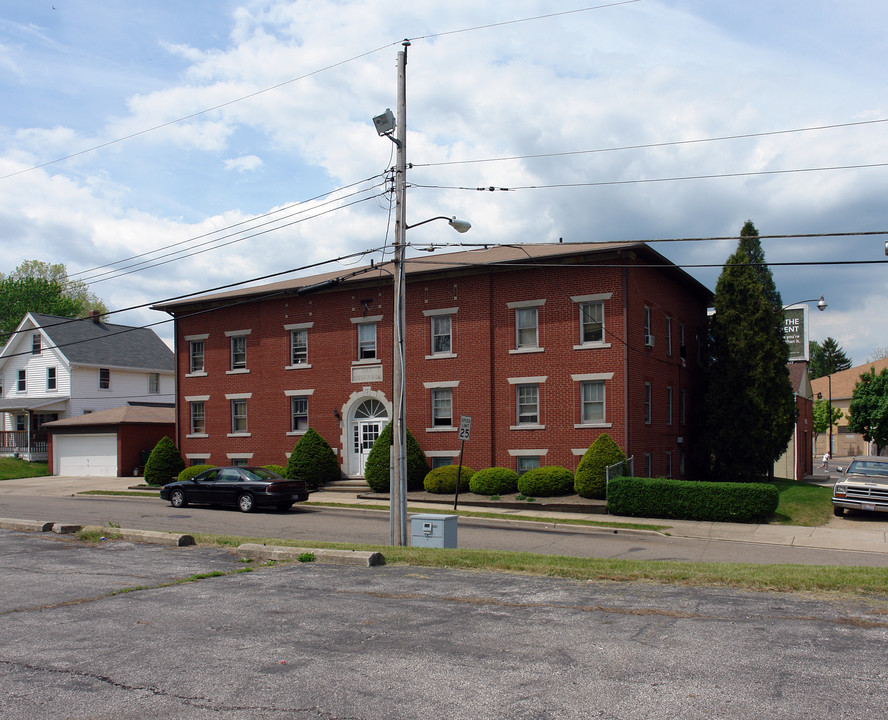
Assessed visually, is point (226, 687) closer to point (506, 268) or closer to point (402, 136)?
point (402, 136)

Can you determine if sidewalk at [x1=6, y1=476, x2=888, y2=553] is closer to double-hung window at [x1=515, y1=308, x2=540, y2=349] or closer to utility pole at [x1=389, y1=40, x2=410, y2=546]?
double-hung window at [x1=515, y1=308, x2=540, y2=349]

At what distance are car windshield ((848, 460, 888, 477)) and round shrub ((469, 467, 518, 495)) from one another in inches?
430

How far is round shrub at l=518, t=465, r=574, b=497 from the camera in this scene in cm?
2648

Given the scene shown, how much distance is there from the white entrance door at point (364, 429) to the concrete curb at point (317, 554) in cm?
1944

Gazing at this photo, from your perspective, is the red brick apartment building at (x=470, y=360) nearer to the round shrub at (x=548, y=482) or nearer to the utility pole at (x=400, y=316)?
the round shrub at (x=548, y=482)

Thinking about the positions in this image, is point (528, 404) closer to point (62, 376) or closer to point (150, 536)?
point (150, 536)

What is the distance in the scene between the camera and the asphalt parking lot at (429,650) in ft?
17.8

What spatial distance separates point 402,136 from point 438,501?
45.7ft

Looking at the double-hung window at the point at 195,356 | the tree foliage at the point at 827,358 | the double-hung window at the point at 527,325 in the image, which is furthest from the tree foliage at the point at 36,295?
the tree foliage at the point at 827,358

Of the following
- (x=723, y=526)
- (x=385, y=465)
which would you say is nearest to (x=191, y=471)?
(x=385, y=465)

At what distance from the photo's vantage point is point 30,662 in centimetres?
659

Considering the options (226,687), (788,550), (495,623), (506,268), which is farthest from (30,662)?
(506,268)

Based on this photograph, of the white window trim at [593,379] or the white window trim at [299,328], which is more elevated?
the white window trim at [299,328]

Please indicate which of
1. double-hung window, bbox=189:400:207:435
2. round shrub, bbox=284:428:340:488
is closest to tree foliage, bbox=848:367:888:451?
round shrub, bbox=284:428:340:488
